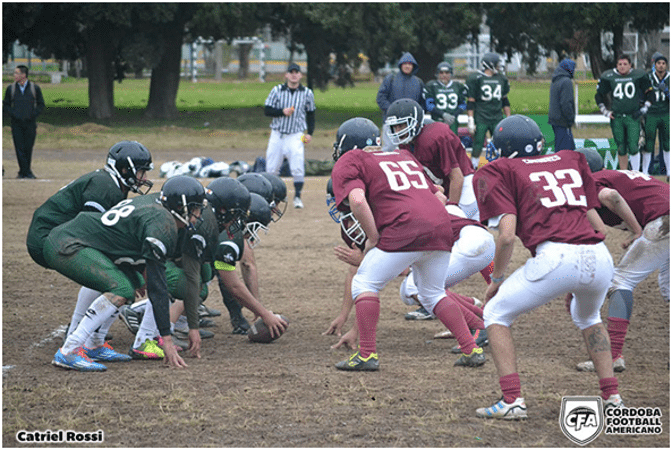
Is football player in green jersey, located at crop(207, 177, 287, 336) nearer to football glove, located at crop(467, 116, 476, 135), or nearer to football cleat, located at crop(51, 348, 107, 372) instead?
football cleat, located at crop(51, 348, 107, 372)

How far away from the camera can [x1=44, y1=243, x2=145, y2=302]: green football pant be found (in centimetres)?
619

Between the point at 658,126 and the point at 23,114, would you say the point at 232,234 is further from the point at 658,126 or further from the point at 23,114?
the point at 23,114

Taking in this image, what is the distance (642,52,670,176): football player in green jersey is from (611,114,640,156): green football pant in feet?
1.63

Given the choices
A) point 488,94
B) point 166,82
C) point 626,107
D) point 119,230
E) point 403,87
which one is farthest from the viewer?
point 166,82

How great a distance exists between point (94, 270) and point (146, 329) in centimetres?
70

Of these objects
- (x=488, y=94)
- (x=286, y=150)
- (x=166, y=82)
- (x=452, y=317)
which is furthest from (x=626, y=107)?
(x=166, y=82)

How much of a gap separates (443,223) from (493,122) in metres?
10.5

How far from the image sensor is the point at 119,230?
6250 millimetres

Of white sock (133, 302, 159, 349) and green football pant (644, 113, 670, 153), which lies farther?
green football pant (644, 113, 670, 153)

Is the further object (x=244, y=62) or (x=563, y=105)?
(x=244, y=62)

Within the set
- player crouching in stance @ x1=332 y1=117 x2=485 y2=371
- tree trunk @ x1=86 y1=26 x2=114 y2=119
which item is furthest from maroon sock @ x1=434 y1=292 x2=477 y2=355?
tree trunk @ x1=86 y1=26 x2=114 y2=119

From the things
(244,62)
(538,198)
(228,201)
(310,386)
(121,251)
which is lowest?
(310,386)

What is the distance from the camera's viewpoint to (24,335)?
7.18 metres

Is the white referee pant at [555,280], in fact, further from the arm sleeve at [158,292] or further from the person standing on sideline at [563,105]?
the person standing on sideline at [563,105]
